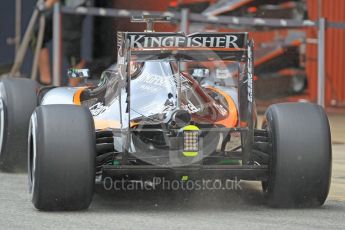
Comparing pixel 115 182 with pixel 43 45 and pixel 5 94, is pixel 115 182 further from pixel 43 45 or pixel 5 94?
pixel 43 45

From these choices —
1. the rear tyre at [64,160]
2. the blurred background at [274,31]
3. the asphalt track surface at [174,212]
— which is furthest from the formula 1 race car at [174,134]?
the blurred background at [274,31]

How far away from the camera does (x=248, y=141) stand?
7598 millimetres

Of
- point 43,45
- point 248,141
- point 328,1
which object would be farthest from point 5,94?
point 328,1

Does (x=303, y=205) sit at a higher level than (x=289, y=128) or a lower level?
lower

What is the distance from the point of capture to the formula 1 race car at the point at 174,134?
7.22 meters

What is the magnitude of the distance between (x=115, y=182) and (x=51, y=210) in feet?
4.24

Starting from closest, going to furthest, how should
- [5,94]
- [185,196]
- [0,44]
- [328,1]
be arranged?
[185,196]
[5,94]
[328,1]
[0,44]

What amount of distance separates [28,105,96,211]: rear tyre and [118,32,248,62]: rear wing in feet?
2.30

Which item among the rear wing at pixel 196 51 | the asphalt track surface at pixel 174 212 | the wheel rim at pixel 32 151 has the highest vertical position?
the rear wing at pixel 196 51

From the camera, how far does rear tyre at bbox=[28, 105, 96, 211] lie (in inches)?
282

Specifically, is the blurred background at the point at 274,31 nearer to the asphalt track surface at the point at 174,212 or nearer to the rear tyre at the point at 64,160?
the asphalt track surface at the point at 174,212

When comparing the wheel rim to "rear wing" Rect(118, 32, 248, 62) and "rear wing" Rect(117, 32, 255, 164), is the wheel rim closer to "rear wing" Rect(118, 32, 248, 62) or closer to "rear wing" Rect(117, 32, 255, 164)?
"rear wing" Rect(117, 32, 255, 164)

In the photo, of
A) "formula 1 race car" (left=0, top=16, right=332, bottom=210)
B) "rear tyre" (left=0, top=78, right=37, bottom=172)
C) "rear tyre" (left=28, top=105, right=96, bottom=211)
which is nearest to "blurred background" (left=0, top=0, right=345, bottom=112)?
"rear tyre" (left=0, top=78, right=37, bottom=172)

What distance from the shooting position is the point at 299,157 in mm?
7344
